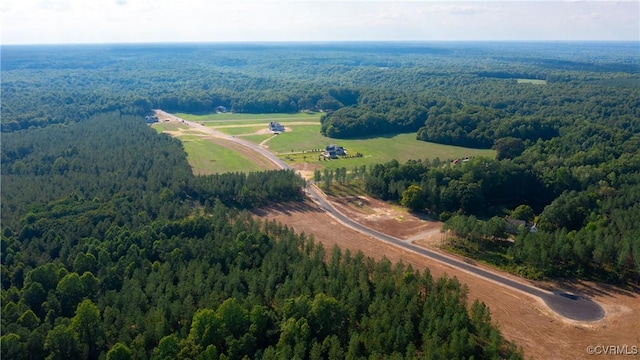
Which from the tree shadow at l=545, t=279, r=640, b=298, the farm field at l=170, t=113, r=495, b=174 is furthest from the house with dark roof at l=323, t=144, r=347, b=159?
the tree shadow at l=545, t=279, r=640, b=298

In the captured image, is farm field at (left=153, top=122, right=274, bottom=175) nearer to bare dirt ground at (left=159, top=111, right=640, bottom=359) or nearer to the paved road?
bare dirt ground at (left=159, top=111, right=640, bottom=359)

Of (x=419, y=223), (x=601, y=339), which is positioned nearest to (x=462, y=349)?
(x=601, y=339)

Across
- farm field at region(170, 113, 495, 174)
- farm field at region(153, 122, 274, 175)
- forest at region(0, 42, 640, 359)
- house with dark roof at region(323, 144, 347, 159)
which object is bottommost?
farm field at region(170, 113, 495, 174)

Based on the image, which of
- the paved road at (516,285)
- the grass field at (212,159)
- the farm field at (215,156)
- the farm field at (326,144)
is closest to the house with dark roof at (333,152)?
the farm field at (326,144)

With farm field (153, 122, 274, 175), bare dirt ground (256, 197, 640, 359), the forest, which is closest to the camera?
the forest

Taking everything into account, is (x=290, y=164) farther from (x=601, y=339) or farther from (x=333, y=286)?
(x=601, y=339)

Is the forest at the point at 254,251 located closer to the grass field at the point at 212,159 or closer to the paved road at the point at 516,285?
the paved road at the point at 516,285
